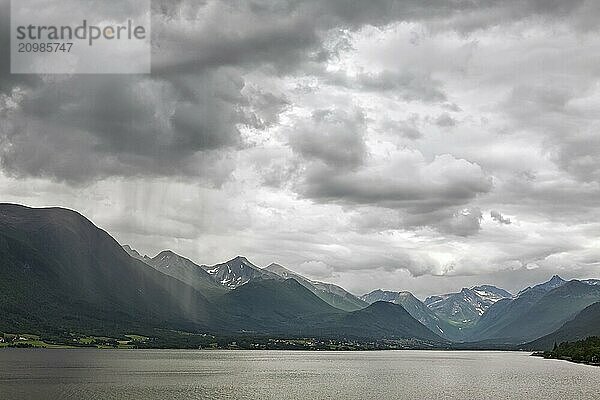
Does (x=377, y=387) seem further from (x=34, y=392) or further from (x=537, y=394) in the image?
(x=34, y=392)

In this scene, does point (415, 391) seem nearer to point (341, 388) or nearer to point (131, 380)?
point (341, 388)

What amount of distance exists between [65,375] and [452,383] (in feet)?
347

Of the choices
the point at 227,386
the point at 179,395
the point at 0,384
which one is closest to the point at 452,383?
the point at 227,386

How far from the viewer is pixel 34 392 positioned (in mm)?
131750

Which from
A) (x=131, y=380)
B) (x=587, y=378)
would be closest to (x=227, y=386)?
(x=131, y=380)

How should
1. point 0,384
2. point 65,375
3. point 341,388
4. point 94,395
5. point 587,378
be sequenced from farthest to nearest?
1. point 587,378
2. point 65,375
3. point 341,388
4. point 0,384
5. point 94,395

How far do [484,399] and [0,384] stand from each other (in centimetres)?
10448

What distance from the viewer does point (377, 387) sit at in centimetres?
16412

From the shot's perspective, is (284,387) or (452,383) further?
(452,383)

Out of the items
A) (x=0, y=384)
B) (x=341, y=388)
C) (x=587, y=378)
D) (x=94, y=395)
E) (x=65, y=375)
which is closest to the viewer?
(x=94, y=395)

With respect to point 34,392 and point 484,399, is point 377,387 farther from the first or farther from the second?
point 34,392

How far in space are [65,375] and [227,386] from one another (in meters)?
48.7

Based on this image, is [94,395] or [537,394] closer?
Answer: [94,395]

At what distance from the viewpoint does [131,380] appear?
557 ft
